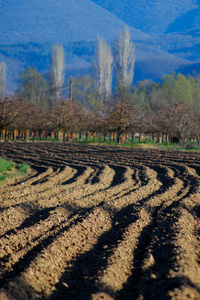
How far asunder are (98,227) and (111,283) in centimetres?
222

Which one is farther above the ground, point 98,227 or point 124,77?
point 124,77

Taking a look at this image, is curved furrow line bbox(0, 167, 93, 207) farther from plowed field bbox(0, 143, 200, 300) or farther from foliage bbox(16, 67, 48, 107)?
foliage bbox(16, 67, 48, 107)

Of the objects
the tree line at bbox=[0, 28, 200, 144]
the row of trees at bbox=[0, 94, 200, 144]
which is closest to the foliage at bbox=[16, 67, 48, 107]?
the tree line at bbox=[0, 28, 200, 144]

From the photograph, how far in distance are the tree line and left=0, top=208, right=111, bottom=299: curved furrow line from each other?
77.5ft

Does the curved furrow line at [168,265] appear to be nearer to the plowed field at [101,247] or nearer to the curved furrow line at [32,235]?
the plowed field at [101,247]

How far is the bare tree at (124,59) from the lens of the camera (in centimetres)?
6450

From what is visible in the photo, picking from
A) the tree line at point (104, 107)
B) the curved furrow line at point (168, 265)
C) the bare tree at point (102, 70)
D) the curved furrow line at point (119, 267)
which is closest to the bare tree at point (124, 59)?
Result: the tree line at point (104, 107)

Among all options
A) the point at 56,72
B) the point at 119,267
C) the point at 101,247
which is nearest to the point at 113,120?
the point at 101,247

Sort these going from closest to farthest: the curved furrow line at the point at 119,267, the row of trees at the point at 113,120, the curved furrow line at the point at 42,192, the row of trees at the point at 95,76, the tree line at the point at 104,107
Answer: the curved furrow line at the point at 119,267 → the curved furrow line at the point at 42,192 → the row of trees at the point at 113,120 → the tree line at the point at 104,107 → the row of trees at the point at 95,76

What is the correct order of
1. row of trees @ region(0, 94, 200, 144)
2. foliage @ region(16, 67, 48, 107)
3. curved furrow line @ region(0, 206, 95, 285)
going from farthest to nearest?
1. foliage @ region(16, 67, 48, 107)
2. row of trees @ region(0, 94, 200, 144)
3. curved furrow line @ region(0, 206, 95, 285)

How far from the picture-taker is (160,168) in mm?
14406

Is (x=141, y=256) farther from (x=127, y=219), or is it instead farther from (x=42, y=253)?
(x=127, y=219)

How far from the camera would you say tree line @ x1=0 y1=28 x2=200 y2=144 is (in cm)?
3341

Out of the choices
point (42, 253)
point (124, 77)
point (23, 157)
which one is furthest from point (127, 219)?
point (124, 77)
